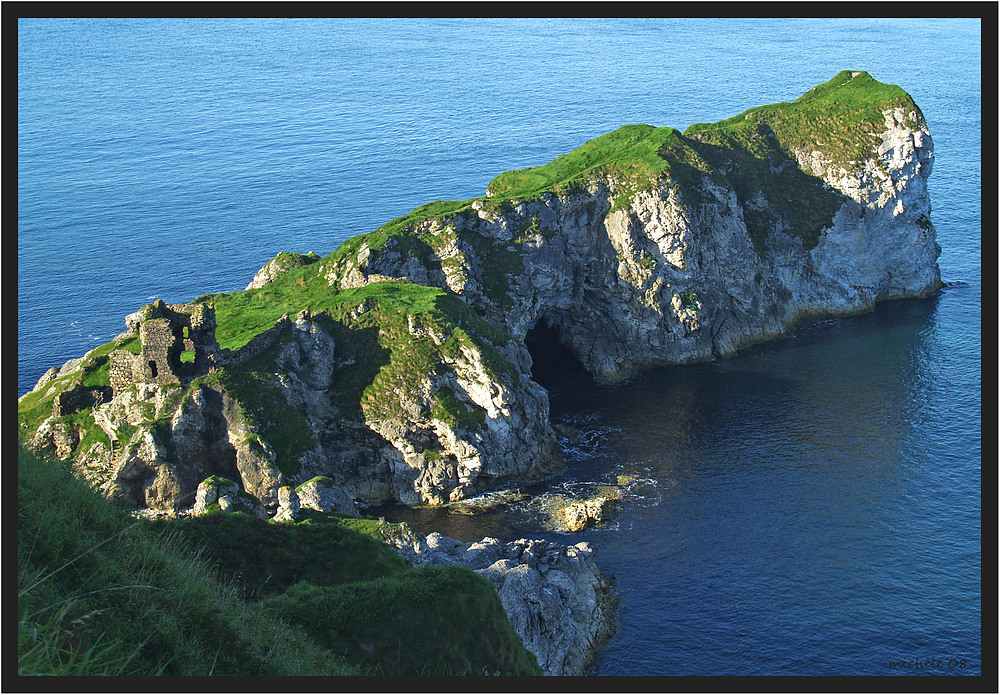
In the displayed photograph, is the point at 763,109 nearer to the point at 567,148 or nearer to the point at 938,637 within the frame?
the point at 567,148

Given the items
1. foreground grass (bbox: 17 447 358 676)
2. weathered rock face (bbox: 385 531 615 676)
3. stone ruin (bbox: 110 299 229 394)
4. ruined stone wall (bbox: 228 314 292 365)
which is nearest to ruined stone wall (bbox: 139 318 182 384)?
stone ruin (bbox: 110 299 229 394)

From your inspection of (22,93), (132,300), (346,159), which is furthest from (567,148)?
(22,93)

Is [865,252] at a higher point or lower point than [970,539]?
higher

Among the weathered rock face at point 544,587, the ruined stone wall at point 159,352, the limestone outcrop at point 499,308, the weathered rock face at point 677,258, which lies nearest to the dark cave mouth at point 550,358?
the weathered rock face at point 677,258

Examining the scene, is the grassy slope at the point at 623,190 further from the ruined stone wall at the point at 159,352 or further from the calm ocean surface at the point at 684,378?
the calm ocean surface at the point at 684,378

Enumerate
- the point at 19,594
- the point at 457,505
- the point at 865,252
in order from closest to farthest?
the point at 19,594 < the point at 457,505 < the point at 865,252
